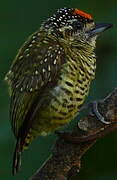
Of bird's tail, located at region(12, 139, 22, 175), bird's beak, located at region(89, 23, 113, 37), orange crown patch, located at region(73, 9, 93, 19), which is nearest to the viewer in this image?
bird's tail, located at region(12, 139, 22, 175)

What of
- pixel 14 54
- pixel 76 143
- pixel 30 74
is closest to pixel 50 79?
pixel 30 74

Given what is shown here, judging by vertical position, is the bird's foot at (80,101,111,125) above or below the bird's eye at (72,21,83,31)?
below

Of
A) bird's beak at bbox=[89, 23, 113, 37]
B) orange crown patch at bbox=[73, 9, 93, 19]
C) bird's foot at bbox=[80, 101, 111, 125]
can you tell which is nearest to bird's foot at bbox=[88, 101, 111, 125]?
bird's foot at bbox=[80, 101, 111, 125]

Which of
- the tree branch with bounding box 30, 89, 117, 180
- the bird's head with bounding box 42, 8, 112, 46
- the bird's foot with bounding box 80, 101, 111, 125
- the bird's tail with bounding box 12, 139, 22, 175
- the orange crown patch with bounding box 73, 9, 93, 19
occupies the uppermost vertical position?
the orange crown patch with bounding box 73, 9, 93, 19

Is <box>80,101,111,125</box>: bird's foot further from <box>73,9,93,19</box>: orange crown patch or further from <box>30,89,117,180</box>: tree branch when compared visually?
<box>73,9,93,19</box>: orange crown patch

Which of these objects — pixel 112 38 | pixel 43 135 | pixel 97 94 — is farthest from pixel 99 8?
pixel 43 135

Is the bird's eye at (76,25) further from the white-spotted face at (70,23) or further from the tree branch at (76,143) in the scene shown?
the tree branch at (76,143)

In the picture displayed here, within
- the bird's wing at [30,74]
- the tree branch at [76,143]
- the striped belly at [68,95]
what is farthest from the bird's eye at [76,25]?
the tree branch at [76,143]
